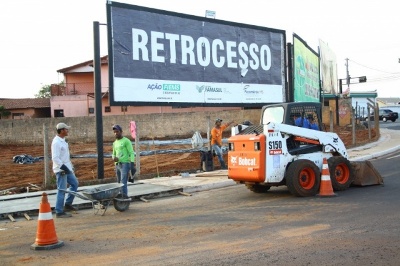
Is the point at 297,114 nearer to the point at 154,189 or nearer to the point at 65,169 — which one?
the point at 154,189

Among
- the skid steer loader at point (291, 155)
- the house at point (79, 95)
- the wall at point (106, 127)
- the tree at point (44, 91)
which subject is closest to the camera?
the skid steer loader at point (291, 155)

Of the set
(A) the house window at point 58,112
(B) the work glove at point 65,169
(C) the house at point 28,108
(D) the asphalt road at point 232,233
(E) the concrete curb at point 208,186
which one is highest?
(C) the house at point 28,108

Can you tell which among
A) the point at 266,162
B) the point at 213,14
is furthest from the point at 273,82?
the point at 266,162

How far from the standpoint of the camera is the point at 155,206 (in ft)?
35.2

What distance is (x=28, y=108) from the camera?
163 ft

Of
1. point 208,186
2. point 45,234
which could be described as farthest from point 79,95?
point 45,234

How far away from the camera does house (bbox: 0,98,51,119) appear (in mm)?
49250

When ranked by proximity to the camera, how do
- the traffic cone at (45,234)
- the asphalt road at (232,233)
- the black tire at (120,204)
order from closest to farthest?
the asphalt road at (232,233) < the traffic cone at (45,234) < the black tire at (120,204)

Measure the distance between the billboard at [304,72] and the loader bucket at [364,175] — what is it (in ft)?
36.2

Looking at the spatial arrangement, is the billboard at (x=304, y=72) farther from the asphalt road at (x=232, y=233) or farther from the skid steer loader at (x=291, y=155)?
the asphalt road at (x=232, y=233)

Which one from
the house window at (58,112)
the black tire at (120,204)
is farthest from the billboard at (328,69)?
the house window at (58,112)

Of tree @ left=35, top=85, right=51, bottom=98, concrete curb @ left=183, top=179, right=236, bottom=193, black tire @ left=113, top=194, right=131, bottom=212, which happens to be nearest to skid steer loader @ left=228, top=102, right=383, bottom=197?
concrete curb @ left=183, top=179, right=236, bottom=193

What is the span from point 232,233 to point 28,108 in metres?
46.2

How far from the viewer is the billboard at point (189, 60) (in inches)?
601
